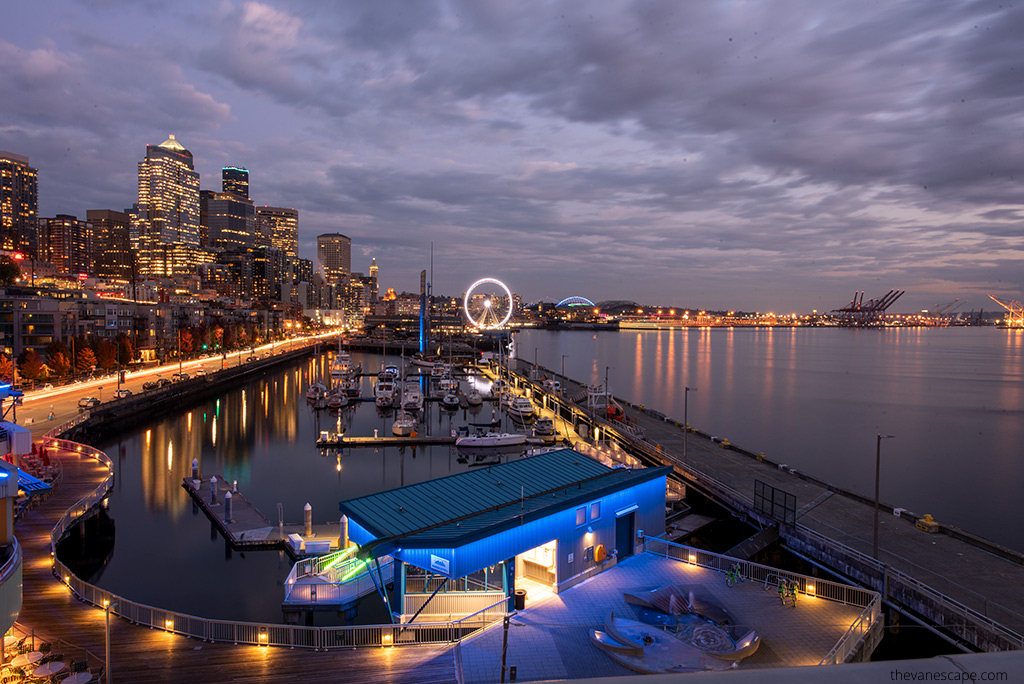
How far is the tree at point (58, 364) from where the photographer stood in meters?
49.9

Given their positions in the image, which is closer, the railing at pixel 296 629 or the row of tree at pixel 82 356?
the railing at pixel 296 629

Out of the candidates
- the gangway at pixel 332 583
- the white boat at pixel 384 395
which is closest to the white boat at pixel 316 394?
the white boat at pixel 384 395

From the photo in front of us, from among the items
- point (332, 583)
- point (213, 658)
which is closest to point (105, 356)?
point (332, 583)

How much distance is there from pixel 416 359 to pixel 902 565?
7515 centimetres

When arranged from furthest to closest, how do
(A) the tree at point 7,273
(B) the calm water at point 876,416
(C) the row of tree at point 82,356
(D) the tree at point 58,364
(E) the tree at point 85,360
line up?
(A) the tree at point 7,273 → (E) the tree at point 85,360 → (D) the tree at point 58,364 → (C) the row of tree at point 82,356 → (B) the calm water at point 876,416

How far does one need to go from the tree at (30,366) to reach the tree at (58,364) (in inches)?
61.3

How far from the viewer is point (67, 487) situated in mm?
20438

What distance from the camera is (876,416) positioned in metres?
50.8

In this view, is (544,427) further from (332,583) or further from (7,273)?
(7,273)

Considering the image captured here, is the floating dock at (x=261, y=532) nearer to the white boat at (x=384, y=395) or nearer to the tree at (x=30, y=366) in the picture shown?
the white boat at (x=384, y=395)

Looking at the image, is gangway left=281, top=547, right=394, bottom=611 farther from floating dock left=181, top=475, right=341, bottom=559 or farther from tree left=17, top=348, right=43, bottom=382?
tree left=17, top=348, right=43, bottom=382

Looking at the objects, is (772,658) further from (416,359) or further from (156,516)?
(416,359)

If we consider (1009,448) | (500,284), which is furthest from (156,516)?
(500,284)

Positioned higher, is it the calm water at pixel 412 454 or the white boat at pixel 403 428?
the white boat at pixel 403 428
